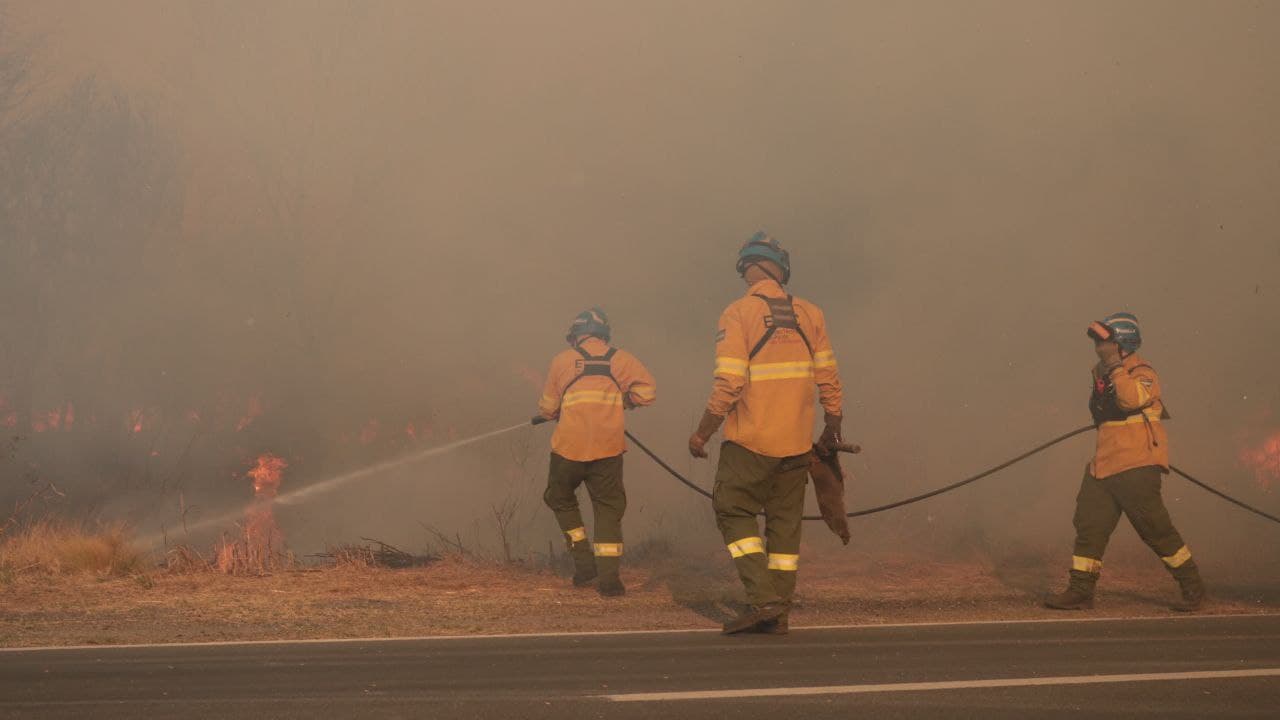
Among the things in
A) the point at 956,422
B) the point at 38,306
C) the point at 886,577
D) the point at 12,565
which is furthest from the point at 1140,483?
the point at 38,306

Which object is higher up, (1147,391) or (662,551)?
(1147,391)

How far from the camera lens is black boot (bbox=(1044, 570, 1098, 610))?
8.76 metres

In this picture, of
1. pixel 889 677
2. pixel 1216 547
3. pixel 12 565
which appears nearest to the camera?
pixel 889 677

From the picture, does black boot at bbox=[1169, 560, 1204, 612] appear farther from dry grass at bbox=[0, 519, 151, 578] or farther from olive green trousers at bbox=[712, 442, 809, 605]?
dry grass at bbox=[0, 519, 151, 578]

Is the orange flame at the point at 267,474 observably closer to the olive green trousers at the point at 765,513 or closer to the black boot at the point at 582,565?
the black boot at the point at 582,565

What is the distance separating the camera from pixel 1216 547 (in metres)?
14.7

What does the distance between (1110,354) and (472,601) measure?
4.60 meters

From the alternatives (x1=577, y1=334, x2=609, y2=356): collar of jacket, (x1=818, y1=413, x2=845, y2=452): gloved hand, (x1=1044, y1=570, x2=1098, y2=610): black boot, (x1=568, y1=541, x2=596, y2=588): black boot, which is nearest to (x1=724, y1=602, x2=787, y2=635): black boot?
(x1=818, y1=413, x2=845, y2=452): gloved hand

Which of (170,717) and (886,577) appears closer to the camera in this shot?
(170,717)

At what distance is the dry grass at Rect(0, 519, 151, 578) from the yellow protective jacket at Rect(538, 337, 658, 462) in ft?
11.6

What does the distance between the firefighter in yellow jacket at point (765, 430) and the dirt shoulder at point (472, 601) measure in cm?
73

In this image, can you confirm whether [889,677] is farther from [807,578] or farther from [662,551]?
[662,551]

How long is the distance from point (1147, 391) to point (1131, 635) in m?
2.18

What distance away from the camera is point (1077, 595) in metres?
8.79
